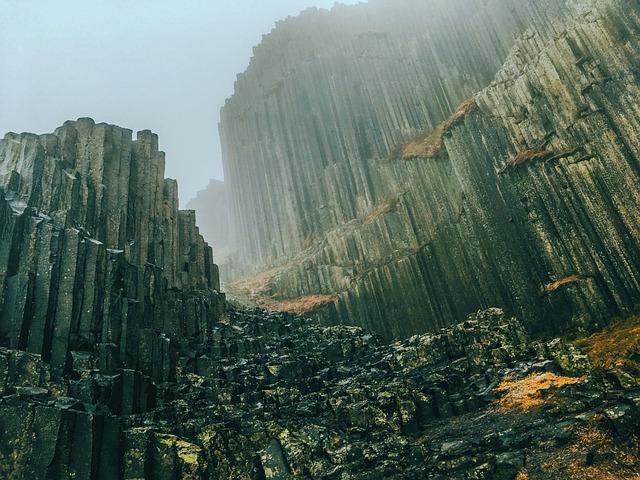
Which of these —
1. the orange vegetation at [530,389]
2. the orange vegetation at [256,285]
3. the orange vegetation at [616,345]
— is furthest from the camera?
the orange vegetation at [256,285]

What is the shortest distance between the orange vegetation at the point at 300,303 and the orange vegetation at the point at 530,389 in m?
17.7

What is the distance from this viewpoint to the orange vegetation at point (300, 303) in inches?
1198

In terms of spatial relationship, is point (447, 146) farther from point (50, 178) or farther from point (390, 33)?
point (390, 33)

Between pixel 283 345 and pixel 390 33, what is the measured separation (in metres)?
39.8

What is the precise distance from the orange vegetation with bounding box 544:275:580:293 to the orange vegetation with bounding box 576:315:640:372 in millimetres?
2461

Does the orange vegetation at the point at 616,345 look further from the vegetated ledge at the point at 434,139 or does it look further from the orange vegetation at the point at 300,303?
the orange vegetation at the point at 300,303

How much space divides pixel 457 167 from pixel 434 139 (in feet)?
27.1

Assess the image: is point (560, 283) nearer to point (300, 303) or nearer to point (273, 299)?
point (300, 303)

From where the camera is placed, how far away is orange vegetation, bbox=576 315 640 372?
43.7 ft

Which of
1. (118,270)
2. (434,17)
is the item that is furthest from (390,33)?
(118,270)

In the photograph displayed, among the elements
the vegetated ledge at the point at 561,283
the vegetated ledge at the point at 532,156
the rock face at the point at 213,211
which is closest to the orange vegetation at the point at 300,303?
the vegetated ledge at the point at 561,283

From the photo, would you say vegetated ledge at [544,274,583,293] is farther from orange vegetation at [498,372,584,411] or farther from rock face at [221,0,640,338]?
orange vegetation at [498,372,584,411]

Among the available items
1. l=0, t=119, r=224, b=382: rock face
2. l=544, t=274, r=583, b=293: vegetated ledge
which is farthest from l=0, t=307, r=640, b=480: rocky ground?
l=544, t=274, r=583, b=293: vegetated ledge

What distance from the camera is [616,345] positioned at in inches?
592
